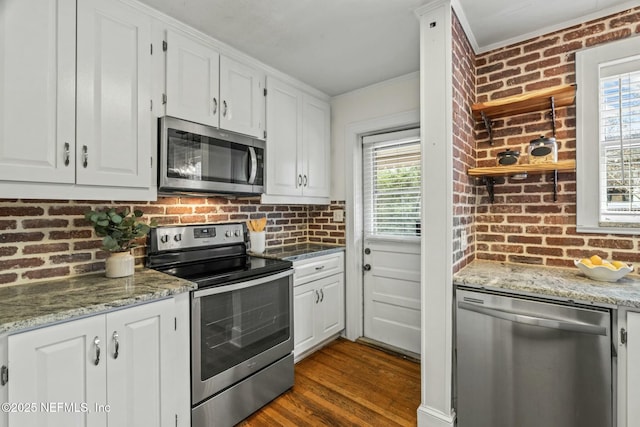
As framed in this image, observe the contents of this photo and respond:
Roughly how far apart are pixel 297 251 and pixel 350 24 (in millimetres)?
1746

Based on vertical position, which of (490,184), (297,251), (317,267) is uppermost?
(490,184)

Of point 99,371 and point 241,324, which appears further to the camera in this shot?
point 241,324

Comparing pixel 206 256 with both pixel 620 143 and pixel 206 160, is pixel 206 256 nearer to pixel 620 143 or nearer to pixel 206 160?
pixel 206 160

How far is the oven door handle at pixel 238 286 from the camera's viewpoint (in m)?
1.65

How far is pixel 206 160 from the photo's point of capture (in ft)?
6.58

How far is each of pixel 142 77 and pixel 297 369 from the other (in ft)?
7.64

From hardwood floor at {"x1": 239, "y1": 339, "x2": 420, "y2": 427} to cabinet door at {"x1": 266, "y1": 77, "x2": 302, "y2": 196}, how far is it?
1.49 m

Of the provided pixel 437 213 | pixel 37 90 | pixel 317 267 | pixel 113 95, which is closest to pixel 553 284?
pixel 437 213

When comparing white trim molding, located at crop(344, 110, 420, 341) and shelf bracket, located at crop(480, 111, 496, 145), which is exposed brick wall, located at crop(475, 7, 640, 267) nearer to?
shelf bracket, located at crop(480, 111, 496, 145)

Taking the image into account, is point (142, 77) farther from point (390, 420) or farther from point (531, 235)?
point (531, 235)

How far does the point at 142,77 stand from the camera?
171cm

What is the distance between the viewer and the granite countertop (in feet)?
3.69

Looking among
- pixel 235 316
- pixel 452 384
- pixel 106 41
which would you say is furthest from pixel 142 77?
pixel 452 384

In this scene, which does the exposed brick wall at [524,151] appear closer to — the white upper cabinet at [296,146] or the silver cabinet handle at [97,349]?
the white upper cabinet at [296,146]
